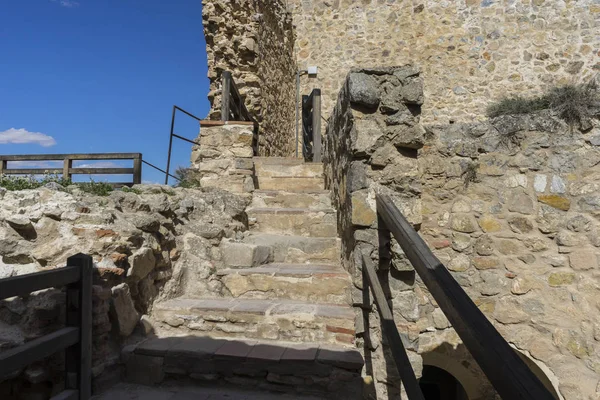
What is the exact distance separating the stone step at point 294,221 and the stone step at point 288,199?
0.28 m

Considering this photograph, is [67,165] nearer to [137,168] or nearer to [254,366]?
[137,168]

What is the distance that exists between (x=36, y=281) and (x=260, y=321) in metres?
1.35

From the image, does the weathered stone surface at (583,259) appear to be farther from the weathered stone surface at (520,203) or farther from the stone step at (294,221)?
the stone step at (294,221)

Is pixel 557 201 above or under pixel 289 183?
under

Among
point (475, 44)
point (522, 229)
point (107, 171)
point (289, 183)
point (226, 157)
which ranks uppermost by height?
point (475, 44)

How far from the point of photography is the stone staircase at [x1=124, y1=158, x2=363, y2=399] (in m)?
2.25

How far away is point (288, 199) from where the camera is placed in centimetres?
451

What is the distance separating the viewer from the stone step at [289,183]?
5059 millimetres

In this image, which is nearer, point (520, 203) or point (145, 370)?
point (145, 370)

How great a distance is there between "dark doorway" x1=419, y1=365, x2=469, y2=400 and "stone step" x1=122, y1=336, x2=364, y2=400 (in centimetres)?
417

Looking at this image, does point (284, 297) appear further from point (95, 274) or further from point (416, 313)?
point (95, 274)

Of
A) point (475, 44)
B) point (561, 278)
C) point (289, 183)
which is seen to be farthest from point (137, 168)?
point (475, 44)

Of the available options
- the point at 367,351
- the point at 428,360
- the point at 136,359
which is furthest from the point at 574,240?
the point at 136,359

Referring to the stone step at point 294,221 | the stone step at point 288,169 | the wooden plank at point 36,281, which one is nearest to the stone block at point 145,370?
the wooden plank at point 36,281
